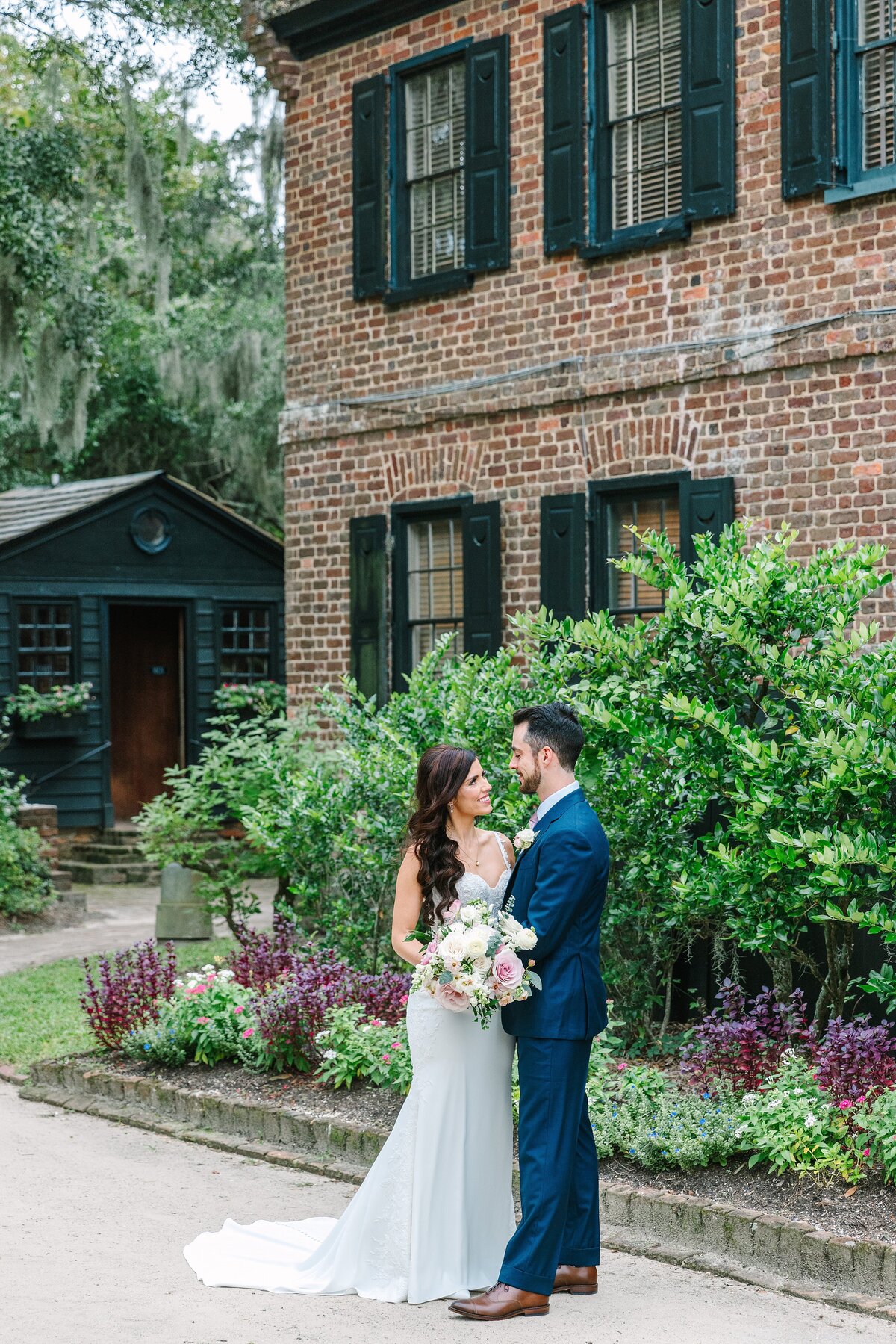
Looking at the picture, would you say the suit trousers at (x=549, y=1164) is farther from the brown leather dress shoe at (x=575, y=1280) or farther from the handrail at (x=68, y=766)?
the handrail at (x=68, y=766)

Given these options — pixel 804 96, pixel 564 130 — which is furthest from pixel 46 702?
pixel 804 96

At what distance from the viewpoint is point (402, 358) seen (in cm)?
1221

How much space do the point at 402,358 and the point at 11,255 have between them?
548cm

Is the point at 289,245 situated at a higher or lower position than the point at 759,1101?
higher

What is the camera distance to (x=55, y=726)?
17.9 m

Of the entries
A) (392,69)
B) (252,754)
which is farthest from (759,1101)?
(392,69)

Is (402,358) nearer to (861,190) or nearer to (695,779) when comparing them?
(861,190)

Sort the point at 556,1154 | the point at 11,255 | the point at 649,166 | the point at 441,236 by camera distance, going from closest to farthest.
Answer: the point at 556,1154, the point at 649,166, the point at 441,236, the point at 11,255

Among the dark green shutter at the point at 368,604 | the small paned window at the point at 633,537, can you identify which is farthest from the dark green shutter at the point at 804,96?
the dark green shutter at the point at 368,604

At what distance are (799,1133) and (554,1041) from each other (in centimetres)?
133

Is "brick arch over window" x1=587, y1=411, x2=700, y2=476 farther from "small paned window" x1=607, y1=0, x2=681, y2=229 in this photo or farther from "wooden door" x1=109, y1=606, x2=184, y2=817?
"wooden door" x1=109, y1=606, x2=184, y2=817

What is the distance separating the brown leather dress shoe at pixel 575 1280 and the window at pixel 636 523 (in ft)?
18.7

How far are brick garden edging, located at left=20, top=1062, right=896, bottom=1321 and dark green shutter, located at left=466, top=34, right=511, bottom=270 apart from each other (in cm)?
637

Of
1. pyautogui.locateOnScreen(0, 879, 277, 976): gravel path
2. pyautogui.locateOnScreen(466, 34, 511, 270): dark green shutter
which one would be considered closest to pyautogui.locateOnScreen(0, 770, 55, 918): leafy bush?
pyautogui.locateOnScreen(0, 879, 277, 976): gravel path
